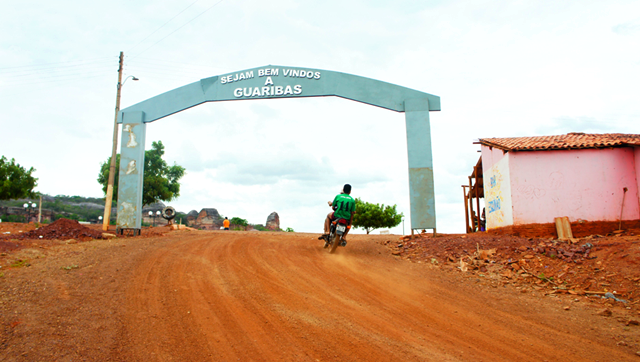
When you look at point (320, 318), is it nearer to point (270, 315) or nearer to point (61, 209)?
point (270, 315)

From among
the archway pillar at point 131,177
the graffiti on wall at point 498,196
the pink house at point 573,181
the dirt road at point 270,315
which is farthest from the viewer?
the archway pillar at point 131,177

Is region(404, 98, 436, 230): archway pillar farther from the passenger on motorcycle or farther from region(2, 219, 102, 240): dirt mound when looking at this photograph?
region(2, 219, 102, 240): dirt mound

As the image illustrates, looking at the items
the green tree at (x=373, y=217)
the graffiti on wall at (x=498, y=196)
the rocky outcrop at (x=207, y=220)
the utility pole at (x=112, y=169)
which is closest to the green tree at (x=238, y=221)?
the rocky outcrop at (x=207, y=220)

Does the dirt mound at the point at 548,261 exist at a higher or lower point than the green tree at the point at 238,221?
lower

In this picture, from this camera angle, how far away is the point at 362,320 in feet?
20.5

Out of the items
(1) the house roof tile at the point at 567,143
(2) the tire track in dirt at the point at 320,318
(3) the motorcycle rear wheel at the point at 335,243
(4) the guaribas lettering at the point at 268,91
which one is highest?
(4) the guaribas lettering at the point at 268,91

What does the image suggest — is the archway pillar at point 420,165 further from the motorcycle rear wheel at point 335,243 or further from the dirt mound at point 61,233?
the dirt mound at point 61,233

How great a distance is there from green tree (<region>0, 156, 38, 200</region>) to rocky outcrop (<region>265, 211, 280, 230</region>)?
23399mm

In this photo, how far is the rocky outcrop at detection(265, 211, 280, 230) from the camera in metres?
48.9

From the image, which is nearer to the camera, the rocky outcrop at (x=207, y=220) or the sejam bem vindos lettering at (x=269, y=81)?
the sejam bem vindos lettering at (x=269, y=81)

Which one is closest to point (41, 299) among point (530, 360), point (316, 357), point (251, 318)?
point (251, 318)

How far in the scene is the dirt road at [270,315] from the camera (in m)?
5.16

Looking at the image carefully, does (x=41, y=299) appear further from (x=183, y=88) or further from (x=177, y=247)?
(x=183, y=88)

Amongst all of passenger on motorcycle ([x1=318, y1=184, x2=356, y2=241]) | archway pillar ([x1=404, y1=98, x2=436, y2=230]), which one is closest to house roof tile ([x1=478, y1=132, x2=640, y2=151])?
archway pillar ([x1=404, y1=98, x2=436, y2=230])
